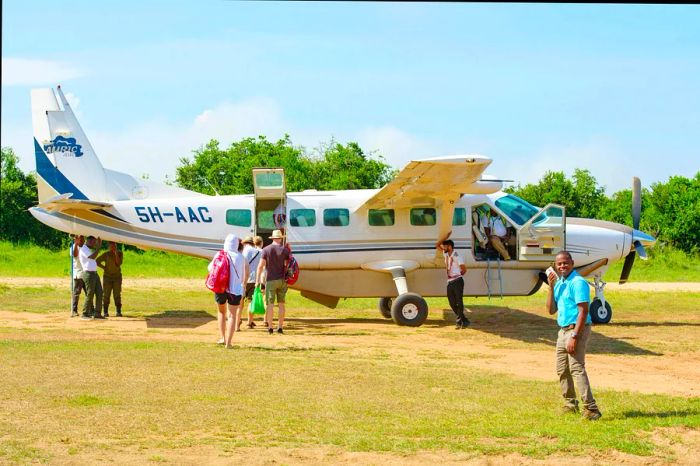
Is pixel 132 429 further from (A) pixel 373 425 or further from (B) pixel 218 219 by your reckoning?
(B) pixel 218 219

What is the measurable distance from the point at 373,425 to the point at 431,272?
11065 millimetres

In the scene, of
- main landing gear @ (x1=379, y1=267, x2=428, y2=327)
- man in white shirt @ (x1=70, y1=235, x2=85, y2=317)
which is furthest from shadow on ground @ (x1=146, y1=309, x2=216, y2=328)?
main landing gear @ (x1=379, y1=267, x2=428, y2=327)

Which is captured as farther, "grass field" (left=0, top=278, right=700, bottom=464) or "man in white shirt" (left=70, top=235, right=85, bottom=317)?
"man in white shirt" (left=70, top=235, right=85, bottom=317)

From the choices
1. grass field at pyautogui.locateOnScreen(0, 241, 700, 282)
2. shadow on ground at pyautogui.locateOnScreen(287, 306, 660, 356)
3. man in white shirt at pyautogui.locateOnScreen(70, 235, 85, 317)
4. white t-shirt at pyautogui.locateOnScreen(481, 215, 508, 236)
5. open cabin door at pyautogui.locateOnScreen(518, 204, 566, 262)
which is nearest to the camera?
shadow on ground at pyautogui.locateOnScreen(287, 306, 660, 356)

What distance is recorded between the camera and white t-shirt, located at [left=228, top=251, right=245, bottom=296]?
45.5 ft

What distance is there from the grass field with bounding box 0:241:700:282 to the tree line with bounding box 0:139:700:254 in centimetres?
374

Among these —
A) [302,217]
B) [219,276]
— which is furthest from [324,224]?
[219,276]

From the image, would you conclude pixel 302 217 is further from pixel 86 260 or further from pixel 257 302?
pixel 86 260

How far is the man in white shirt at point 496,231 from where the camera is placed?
784 inches

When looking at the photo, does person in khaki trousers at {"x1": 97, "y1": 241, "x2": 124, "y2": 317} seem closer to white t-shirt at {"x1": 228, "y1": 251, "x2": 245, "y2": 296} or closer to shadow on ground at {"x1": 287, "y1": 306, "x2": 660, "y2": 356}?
shadow on ground at {"x1": 287, "y1": 306, "x2": 660, "y2": 356}

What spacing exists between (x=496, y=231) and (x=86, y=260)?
880 centimetres

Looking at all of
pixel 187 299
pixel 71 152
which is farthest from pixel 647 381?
pixel 187 299

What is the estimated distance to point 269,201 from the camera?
19734 mm

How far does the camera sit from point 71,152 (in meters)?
20.1
